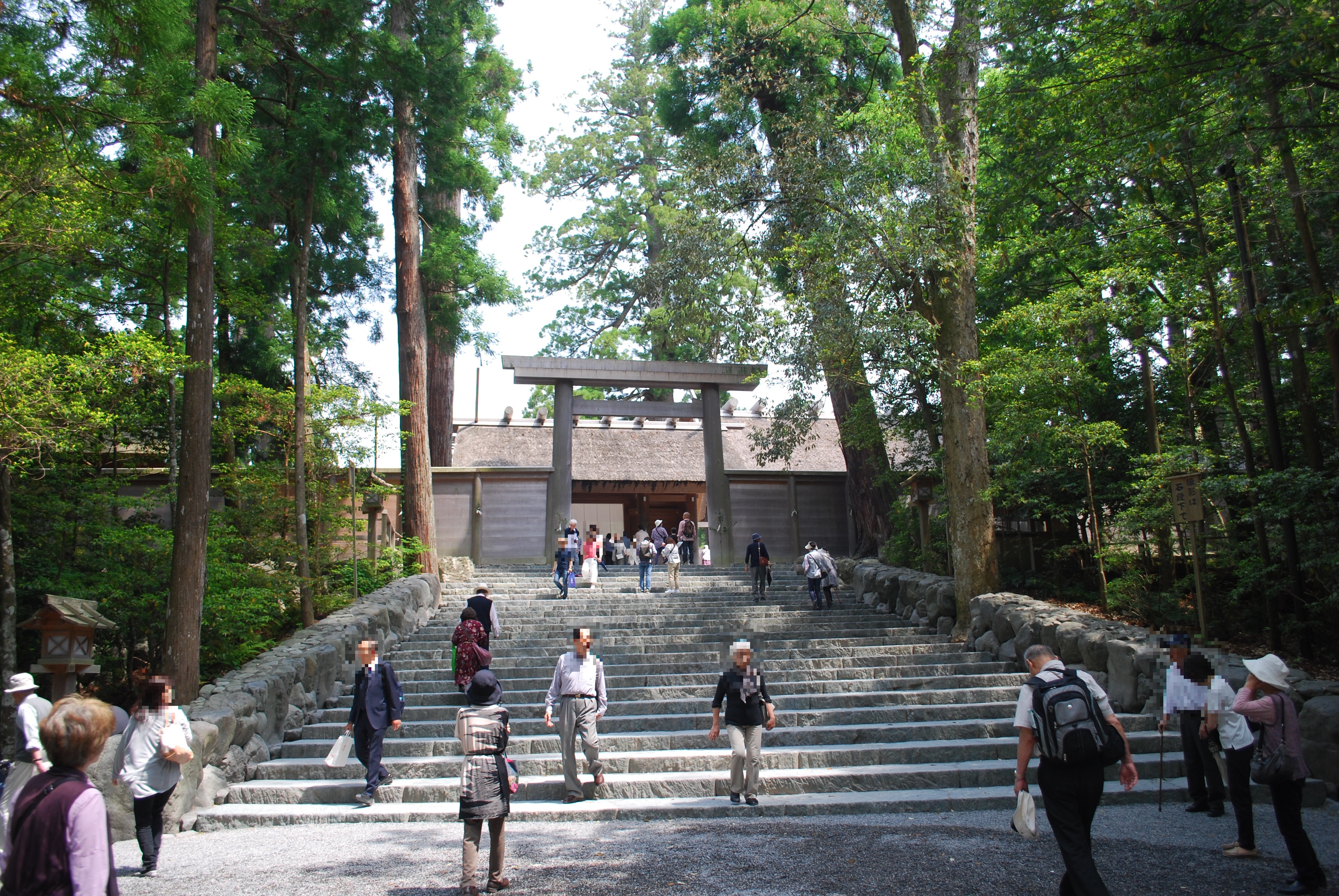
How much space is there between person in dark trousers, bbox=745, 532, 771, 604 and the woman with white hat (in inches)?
344

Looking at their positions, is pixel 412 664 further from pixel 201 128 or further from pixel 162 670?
pixel 201 128

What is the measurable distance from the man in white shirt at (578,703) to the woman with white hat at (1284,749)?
13.5 feet

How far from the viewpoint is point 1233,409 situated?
9617 millimetres

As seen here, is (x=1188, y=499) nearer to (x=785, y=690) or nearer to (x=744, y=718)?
(x=785, y=690)

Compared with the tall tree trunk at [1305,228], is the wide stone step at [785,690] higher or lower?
lower

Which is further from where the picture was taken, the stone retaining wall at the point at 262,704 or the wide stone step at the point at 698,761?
the wide stone step at the point at 698,761

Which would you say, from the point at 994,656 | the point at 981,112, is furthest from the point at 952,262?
the point at 994,656

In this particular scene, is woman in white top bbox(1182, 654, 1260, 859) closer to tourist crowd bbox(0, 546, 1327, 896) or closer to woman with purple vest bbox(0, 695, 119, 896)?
tourist crowd bbox(0, 546, 1327, 896)

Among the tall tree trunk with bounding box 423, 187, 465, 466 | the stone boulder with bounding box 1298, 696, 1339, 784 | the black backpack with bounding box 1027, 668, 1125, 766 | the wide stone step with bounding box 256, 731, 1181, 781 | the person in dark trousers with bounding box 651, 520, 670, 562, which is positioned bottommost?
the wide stone step with bounding box 256, 731, 1181, 781

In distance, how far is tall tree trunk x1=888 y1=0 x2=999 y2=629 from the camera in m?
11.0

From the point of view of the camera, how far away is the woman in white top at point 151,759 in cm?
525

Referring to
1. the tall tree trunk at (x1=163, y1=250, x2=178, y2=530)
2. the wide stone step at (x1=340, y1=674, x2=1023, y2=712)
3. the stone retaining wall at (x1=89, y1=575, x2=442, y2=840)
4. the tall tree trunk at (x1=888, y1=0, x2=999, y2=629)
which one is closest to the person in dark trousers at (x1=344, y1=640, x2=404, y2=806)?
the stone retaining wall at (x1=89, y1=575, x2=442, y2=840)

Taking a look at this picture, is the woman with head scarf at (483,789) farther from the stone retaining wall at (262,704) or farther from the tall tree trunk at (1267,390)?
the tall tree trunk at (1267,390)

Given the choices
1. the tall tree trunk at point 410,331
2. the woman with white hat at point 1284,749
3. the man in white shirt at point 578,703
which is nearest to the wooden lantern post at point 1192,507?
the woman with white hat at point 1284,749
